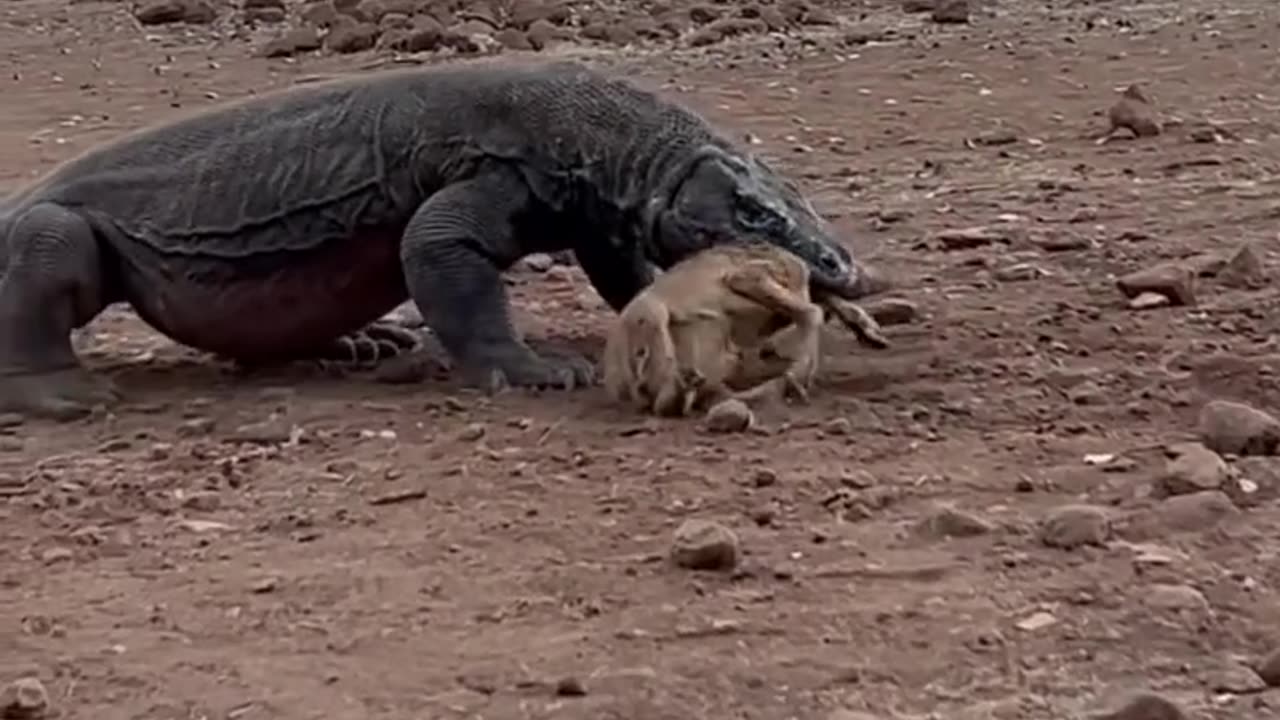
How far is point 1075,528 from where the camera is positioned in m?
3.75

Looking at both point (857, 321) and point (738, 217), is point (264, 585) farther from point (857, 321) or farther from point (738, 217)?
point (857, 321)

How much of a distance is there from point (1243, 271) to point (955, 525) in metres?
1.92

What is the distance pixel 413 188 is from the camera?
17.1 ft

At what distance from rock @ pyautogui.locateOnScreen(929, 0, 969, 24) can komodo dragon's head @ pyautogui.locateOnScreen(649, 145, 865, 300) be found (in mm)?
6518

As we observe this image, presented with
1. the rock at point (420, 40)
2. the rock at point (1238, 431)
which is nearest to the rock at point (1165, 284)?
the rock at point (1238, 431)

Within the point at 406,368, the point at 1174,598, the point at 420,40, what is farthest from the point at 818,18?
the point at 1174,598

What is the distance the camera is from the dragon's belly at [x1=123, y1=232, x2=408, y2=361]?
5309 mm

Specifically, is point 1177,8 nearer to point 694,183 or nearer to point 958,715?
point 694,183

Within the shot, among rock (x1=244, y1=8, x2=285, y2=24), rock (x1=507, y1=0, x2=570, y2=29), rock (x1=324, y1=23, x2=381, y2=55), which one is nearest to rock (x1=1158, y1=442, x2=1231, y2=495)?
rock (x1=324, y1=23, x2=381, y2=55)

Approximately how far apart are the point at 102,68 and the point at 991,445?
7.69m

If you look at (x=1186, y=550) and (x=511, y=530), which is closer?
(x=1186, y=550)

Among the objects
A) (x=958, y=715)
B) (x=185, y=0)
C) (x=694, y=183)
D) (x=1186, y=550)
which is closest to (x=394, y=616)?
(x=958, y=715)

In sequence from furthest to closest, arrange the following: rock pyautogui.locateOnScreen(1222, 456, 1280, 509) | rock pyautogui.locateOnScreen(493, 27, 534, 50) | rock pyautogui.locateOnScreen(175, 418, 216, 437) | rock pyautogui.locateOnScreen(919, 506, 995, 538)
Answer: rock pyautogui.locateOnScreen(493, 27, 534, 50), rock pyautogui.locateOnScreen(175, 418, 216, 437), rock pyautogui.locateOnScreen(1222, 456, 1280, 509), rock pyautogui.locateOnScreen(919, 506, 995, 538)

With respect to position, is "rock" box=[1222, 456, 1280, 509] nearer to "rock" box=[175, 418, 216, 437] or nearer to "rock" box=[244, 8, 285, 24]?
"rock" box=[175, 418, 216, 437]
